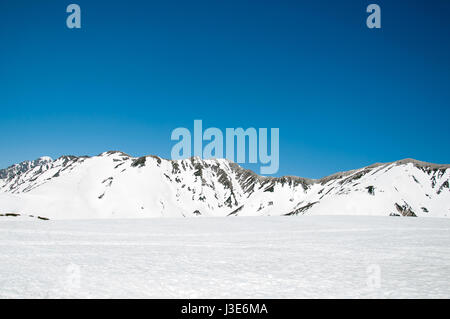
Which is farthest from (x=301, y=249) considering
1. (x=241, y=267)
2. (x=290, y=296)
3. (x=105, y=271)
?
(x=105, y=271)

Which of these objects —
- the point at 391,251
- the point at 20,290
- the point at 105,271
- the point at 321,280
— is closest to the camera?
the point at 20,290

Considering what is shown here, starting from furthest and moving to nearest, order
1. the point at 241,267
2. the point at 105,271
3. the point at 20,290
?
the point at 241,267 → the point at 105,271 → the point at 20,290

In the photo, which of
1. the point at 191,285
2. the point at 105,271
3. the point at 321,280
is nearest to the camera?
the point at 191,285

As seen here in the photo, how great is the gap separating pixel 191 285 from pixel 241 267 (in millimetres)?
3145

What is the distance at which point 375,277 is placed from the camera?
10.8 metres
